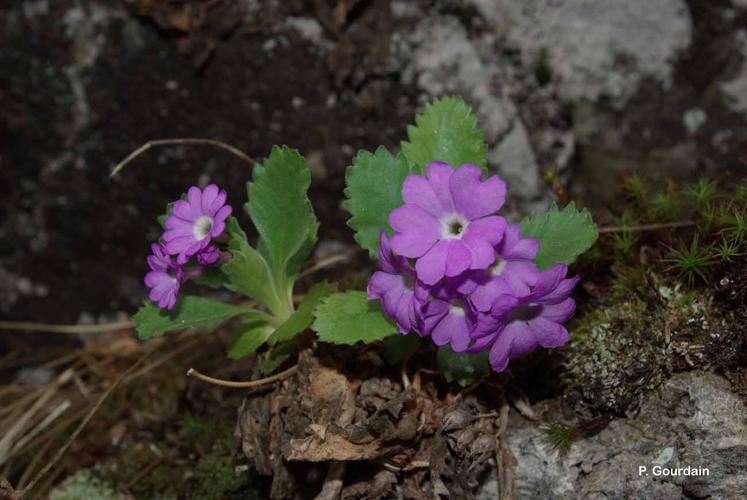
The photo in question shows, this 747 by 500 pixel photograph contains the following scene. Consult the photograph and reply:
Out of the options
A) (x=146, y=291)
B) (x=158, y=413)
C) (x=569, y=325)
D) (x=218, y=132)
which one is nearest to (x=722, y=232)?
(x=569, y=325)

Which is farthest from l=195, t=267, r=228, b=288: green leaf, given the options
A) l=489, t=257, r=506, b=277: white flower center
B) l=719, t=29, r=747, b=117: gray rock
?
l=719, t=29, r=747, b=117: gray rock

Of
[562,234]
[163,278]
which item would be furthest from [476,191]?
[163,278]

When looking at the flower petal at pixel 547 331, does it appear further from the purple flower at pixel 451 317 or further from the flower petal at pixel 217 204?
the flower petal at pixel 217 204

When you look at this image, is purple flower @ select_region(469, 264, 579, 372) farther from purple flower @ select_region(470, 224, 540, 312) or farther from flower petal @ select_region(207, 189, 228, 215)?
flower petal @ select_region(207, 189, 228, 215)

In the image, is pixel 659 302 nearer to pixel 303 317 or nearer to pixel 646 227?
pixel 646 227

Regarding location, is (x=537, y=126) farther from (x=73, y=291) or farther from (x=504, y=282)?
(x=73, y=291)

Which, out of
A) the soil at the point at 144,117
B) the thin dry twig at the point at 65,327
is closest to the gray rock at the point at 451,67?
the soil at the point at 144,117
